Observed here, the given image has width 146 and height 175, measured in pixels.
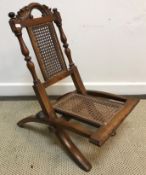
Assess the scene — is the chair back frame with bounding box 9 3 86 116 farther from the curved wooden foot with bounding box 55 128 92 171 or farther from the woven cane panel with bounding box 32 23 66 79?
the curved wooden foot with bounding box 55 128 92 171

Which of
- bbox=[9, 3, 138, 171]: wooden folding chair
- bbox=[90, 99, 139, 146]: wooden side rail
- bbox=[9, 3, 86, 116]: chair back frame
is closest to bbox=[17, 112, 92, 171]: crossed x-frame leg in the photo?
bbox=[9, 3, 138, 171]: wooden folding chair

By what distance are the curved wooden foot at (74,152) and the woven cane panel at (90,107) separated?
6.0 inches

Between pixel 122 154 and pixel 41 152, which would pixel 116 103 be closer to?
pixel 122 154

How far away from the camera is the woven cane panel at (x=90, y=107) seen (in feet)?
4.53

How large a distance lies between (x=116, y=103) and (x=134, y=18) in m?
0.82

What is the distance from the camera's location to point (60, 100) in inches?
63.4

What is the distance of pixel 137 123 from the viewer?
181cm

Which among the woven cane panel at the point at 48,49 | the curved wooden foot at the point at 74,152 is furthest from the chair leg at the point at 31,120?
the woven cane panel at the point at 48,49

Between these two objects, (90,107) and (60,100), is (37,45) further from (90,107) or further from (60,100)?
(90,107)

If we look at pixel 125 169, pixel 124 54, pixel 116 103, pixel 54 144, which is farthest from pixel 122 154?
pixel 124 54

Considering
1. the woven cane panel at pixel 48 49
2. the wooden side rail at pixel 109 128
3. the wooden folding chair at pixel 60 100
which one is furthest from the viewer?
the woven cane panel at pixel 48 49

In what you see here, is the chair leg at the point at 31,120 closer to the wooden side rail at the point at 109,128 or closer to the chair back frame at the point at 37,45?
the chair back frame at the point at 37,45

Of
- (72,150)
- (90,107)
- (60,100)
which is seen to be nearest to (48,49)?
(60,100)

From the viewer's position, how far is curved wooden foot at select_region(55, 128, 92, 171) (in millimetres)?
1377
